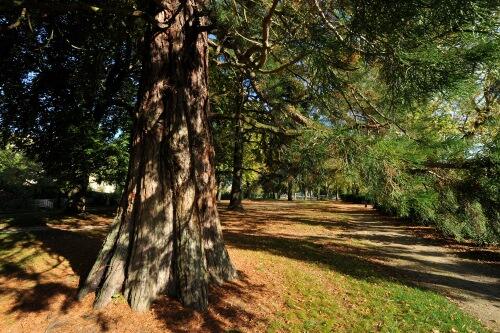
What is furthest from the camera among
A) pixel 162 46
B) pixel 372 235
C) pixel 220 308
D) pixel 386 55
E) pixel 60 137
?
pixel 372 235

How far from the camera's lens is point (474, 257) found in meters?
13.5

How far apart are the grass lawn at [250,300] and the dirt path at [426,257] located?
74cm

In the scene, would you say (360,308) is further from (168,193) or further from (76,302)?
(76,302)

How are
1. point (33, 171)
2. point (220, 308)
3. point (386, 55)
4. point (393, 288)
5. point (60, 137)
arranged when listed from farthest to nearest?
point (33, 171) < point (60, 137) < point (393, 288) < point (220, 308) < point (386, 55)

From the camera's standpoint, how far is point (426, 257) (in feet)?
43.4

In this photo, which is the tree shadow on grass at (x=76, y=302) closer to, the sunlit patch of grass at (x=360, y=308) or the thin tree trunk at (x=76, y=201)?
the sunlit patch of grass at (x=360, y=308)

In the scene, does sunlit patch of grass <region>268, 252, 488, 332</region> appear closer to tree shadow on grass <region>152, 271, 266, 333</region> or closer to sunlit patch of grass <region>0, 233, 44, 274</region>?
tree shadow on grass <region>152, 271, 266, 333</region>

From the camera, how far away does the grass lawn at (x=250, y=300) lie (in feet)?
19.3

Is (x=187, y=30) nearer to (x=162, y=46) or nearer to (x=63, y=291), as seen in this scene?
(x=162, y=46)

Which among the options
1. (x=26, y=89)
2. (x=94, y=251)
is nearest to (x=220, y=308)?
(x=94, y=251)

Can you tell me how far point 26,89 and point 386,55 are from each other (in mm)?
13374

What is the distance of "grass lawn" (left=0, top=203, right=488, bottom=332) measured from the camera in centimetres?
589

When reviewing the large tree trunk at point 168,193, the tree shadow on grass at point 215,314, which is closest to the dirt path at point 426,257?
the tree shadow on grass at point 215,314

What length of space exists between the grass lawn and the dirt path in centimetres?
74
